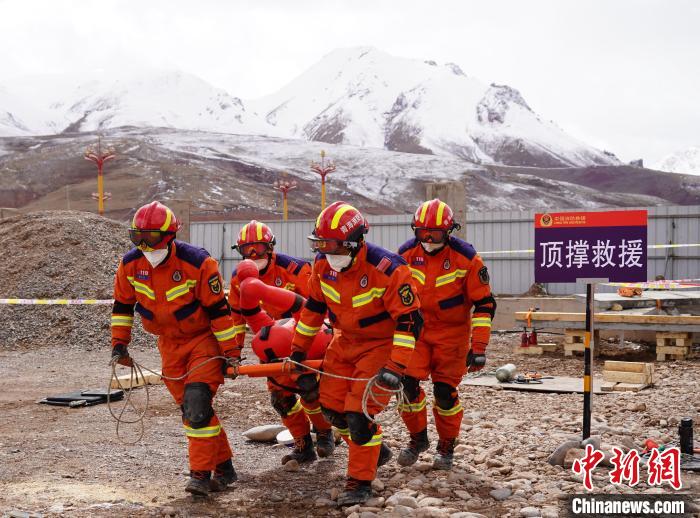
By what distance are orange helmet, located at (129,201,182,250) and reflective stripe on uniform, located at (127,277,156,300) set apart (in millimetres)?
287

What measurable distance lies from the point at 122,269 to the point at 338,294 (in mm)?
1622

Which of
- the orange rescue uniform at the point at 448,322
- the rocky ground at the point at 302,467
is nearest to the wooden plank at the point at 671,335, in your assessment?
the rocky ground at the point at 302,467

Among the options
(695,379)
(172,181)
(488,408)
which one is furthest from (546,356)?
(172,181)

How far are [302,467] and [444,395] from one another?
1.30 metres

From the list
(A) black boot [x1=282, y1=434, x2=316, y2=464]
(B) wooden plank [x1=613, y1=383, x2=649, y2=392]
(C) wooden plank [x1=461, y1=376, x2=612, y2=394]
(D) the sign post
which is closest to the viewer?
(D) the sign post

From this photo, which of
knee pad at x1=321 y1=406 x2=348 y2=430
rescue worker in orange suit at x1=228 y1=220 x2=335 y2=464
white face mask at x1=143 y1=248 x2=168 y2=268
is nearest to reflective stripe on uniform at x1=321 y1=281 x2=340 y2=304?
rescue worker in orange suit at x1=228 y1=220 x2=335 y2=464

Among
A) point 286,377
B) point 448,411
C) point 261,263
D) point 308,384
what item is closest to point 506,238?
point 261,263

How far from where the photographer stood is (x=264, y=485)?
6117 millimetres

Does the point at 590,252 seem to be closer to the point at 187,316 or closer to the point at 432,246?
the point at 432,246

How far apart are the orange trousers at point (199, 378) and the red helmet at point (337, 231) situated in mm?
1158

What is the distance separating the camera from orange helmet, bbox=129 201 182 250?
18.6 feet

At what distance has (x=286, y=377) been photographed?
245 inches

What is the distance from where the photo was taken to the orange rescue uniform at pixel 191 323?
574 centimetres

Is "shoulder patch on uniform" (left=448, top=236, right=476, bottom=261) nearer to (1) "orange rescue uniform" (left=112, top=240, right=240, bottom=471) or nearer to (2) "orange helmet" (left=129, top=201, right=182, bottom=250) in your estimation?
(1) "orange rescue uniform" (left=112, top=240, right=240, bottom=471)
